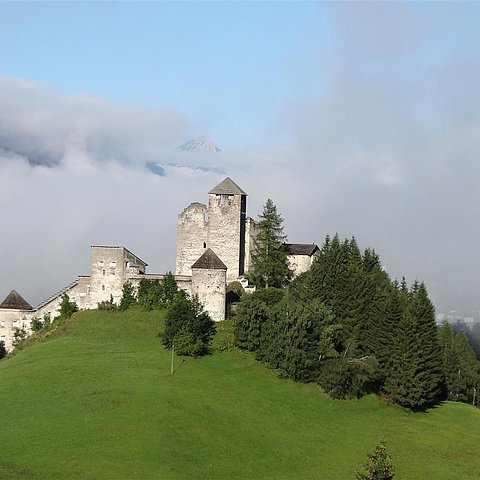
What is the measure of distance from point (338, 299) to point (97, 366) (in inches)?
815

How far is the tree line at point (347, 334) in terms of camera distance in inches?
2467

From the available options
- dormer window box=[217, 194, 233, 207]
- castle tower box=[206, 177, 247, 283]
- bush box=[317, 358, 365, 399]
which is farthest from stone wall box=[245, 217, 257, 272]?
bush box=[317, 358, 365, 399]

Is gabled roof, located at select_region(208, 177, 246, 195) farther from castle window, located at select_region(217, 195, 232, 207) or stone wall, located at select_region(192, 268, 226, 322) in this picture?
stone wall, located at select_region(192, 268, 226, 322)

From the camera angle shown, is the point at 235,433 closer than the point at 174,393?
Yes

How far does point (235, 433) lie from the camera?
49.6 meters

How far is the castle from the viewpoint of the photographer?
77.9m

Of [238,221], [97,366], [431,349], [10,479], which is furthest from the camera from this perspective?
[238,221]

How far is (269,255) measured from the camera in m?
80.9

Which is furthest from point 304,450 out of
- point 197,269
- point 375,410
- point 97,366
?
point 197,269

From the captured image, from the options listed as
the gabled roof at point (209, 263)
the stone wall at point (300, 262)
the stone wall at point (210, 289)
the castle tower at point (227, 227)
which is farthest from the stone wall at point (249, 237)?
the stone wall at point (210, 289)

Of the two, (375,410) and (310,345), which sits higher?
(310,345)

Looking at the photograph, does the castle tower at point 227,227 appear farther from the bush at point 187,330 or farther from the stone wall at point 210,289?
the bush at point 187,330

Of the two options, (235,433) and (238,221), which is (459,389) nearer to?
(238,221)

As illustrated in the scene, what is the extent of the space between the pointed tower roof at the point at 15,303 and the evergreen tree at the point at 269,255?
2173cm
